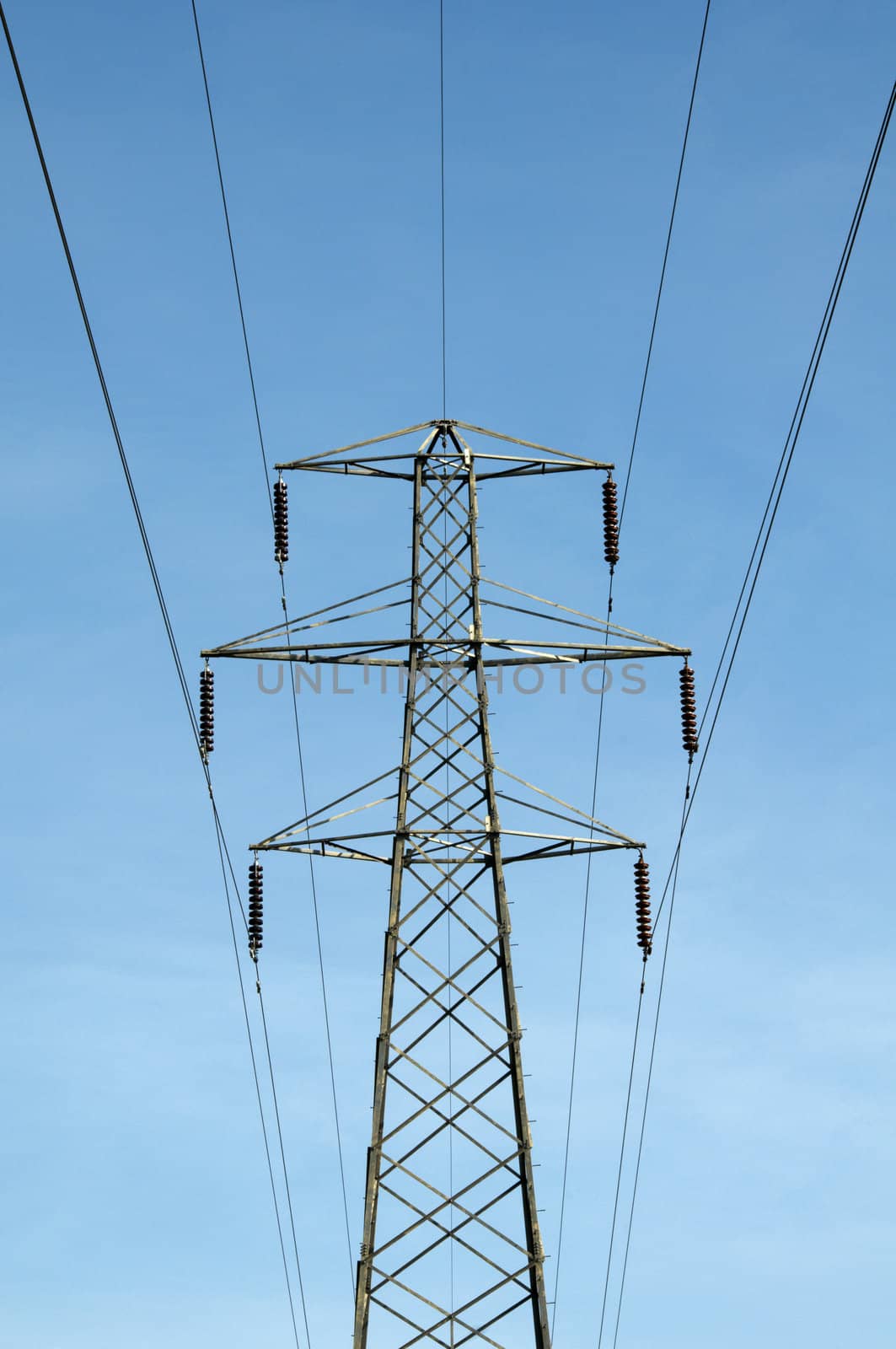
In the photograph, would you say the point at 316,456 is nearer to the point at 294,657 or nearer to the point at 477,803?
the point at 294,657

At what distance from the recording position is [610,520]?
108 feet

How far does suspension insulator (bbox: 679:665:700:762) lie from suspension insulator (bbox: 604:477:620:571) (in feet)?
7.81

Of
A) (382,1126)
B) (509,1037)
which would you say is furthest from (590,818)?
(382,1126)

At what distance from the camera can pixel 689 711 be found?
32000 mm

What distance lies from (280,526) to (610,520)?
538cm

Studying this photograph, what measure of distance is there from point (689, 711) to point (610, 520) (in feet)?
11.3

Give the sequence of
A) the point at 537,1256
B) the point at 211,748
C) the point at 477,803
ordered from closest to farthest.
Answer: the point at 537,1256, the point at 477,803, the point at 211,748

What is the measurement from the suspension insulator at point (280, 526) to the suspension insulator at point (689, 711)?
671 centimetres

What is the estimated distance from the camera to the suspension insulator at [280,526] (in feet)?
108

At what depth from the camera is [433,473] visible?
32281mm

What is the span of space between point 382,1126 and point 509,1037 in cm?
214

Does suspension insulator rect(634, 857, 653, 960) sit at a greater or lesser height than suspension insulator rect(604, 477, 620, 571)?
lesser

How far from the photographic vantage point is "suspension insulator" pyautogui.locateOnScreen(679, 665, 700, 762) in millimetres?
31953

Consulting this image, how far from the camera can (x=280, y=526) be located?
32.9 m
